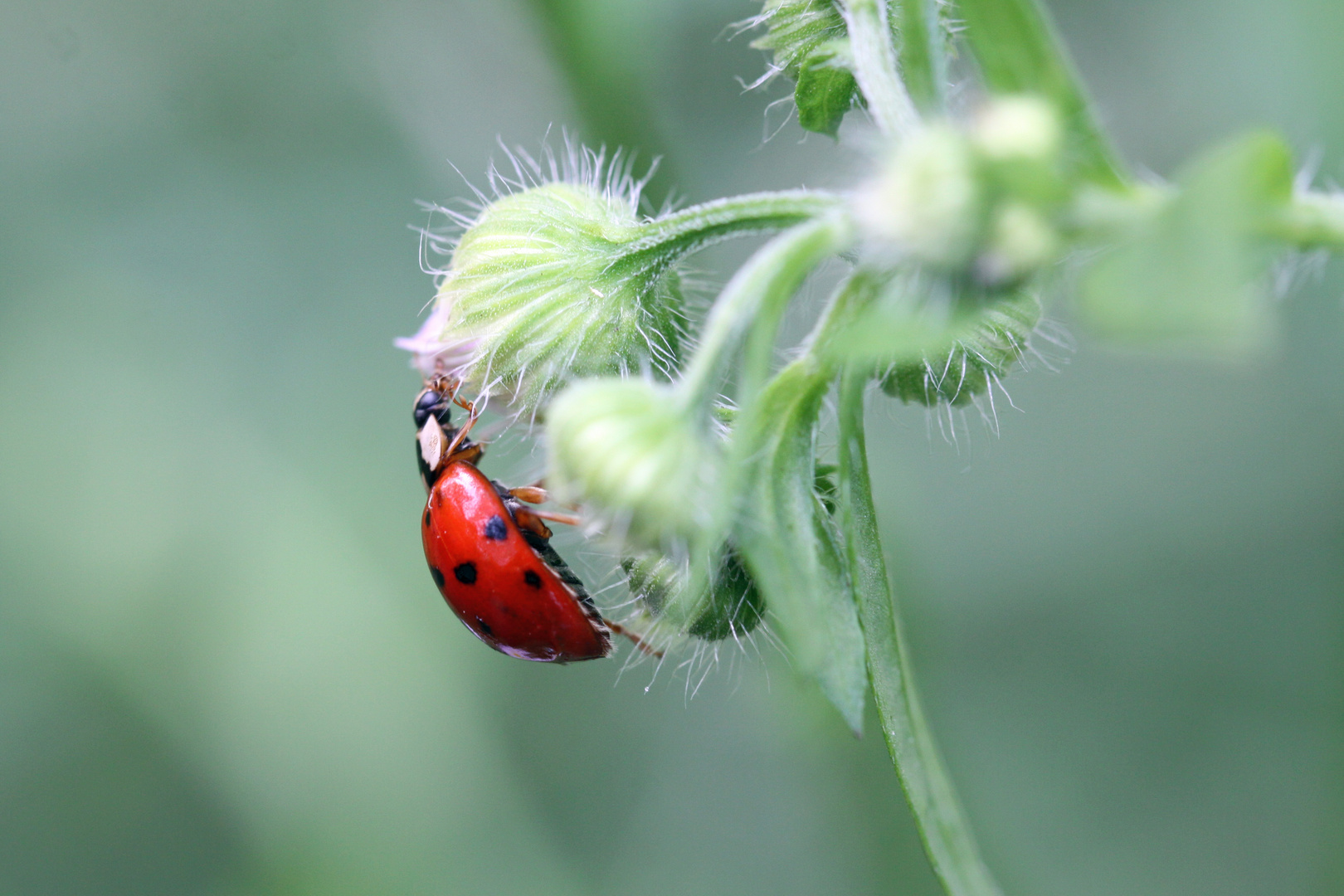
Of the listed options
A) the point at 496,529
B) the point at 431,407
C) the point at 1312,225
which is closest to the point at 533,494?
the point at 496,529

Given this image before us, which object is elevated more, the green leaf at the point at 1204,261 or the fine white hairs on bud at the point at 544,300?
the fine white hairs on bud at the point at 544,300

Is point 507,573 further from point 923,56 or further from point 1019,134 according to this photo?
point 1019,134

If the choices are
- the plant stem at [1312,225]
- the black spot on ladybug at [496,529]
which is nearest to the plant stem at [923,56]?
the plant stem at [1312,225]

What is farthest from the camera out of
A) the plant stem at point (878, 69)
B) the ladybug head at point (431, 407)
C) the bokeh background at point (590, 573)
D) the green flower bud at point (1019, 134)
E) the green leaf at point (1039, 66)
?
the bokeh background at point (590, 573)

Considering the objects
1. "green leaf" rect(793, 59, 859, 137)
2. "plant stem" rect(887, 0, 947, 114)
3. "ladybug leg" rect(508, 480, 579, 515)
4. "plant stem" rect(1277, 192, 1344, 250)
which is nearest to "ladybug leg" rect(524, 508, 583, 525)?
"ladybug leg" rect(508, 480, 579, 515)

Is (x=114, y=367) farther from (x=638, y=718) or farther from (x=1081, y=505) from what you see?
(x=1081, y=505)

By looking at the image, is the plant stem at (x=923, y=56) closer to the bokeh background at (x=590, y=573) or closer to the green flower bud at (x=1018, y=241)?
the green flower bud at (x=1018, y=241)
